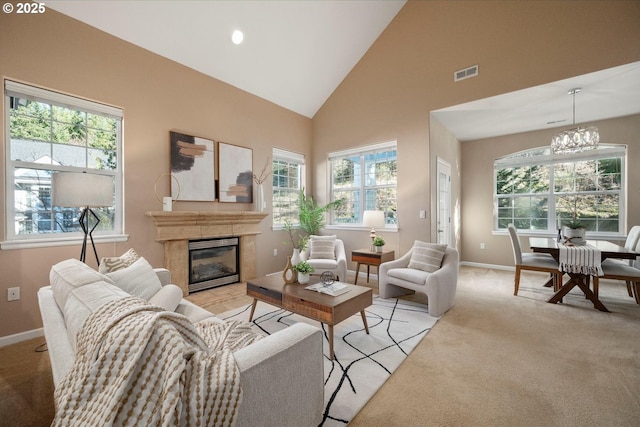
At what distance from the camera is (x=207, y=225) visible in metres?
3.92

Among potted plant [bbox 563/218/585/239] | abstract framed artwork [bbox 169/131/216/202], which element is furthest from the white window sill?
potted plant [bbox 563/218/585/239]

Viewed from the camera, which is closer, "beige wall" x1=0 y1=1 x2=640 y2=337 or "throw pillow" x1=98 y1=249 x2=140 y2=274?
"throw pillow" x1=98 y1=249 x2=140 y2=274

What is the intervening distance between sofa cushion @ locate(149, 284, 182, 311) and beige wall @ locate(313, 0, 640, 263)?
344cm

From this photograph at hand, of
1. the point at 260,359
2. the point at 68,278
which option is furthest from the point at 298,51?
the point at 260,359

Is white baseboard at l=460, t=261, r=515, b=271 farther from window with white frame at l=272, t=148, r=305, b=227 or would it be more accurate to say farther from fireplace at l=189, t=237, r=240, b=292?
fireplace at l=189, t=237, r=240, b=292

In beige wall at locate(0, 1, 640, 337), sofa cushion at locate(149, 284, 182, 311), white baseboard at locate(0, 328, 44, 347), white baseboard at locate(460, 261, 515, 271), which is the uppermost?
beige wall at locate(0, 1, 640, 337)

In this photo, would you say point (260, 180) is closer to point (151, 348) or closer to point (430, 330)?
point (430, 330)

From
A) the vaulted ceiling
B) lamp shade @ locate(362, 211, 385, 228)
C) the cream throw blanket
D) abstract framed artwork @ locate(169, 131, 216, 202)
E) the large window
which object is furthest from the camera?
the large window

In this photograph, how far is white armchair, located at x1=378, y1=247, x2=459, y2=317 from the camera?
3.01 metres

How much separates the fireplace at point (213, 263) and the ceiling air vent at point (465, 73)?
4.11m

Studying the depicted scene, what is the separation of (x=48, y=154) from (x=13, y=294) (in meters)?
1.41

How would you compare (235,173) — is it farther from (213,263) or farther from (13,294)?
(13,294)

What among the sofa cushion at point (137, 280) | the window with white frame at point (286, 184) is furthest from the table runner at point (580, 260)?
the sofa cushion at point (137, 280)

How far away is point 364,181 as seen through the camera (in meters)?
5.09
